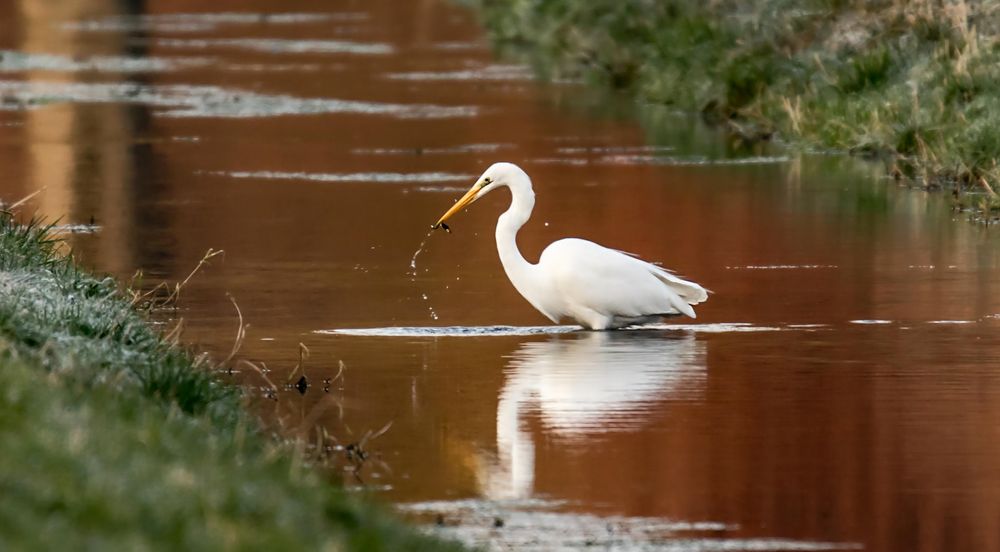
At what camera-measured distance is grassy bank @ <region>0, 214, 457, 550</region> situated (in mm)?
7121

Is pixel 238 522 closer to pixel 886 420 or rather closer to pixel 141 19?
pixel 886 420

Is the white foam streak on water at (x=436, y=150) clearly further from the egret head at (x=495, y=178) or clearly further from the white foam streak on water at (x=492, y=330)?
the white foam streak on water at (x=492, y=330)

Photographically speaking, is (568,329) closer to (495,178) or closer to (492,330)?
(492,330)

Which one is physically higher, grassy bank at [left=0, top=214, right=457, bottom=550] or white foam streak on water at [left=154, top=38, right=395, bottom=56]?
white foam streak on water at [left=154, top=38, right=395, bottom=56]

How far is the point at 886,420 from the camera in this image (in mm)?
10977

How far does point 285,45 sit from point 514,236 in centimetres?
3073

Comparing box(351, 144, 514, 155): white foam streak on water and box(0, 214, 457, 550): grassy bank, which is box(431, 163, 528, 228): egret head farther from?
box(351, 144, 514, 155): white foam streak on water

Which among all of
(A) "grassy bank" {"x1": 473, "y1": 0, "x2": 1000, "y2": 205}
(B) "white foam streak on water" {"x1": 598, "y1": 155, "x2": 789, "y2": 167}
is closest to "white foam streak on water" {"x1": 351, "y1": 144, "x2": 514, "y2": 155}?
(B) "white foam streak on water" {"x1": 598, "y1": 155, "x2": 789, "y2": 167}

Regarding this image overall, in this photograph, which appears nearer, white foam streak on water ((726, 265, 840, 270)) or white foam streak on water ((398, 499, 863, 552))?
white foam streak on water ((398, 499, 863, 552))

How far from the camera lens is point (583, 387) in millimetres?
11977

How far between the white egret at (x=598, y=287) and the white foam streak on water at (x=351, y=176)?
8763 millimetres

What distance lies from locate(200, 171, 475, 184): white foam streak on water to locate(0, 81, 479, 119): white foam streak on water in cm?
607

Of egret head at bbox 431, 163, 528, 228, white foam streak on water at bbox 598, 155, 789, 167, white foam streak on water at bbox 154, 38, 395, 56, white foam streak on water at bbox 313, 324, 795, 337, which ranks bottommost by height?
white foam streak on water at bbox 313, 324, 795, 337

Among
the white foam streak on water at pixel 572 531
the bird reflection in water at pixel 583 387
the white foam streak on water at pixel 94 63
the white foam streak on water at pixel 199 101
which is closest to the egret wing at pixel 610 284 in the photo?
the bird reflection in water at pixel 583 387
